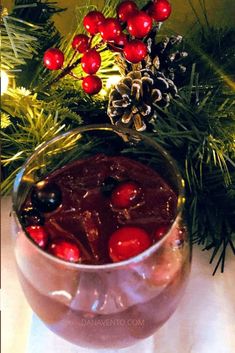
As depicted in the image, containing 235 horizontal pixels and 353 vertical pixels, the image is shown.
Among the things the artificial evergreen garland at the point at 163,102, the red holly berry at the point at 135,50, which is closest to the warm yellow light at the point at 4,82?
the artificial evergreen garland at the point at 163,102

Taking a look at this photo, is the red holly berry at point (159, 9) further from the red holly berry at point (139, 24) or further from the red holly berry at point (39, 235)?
the red holly berry at point (39, 235)

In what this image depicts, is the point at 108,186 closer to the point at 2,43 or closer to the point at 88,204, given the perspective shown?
the point at 88,204

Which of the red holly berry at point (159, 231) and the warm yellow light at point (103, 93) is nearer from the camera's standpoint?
the red holly berry at point (159, 231)

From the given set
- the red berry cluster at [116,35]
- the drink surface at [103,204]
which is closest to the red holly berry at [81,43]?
the red berry cluster at [116,35]

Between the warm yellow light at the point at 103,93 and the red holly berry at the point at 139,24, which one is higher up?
the red holly berry at the point at 139,24

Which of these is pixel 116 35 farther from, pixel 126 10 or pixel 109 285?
pixel 109 285

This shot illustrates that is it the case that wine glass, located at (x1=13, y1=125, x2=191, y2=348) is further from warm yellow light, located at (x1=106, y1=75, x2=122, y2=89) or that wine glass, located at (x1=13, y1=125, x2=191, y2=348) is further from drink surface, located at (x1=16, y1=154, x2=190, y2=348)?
warm yellow light, located at (x1=106, y1=75, x2=122, y2=89)

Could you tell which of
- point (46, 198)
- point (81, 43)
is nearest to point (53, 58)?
A: point (81, 43)

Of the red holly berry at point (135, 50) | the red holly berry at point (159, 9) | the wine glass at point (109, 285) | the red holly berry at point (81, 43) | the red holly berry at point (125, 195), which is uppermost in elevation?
the red holly berry at point (159, 9)
